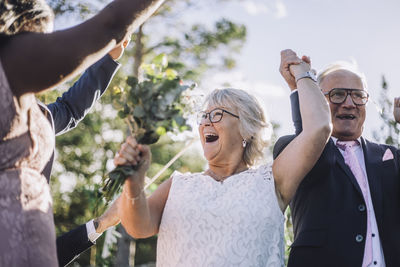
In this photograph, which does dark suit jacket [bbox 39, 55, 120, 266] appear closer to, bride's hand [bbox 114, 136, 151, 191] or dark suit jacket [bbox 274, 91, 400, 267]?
bride's hand [bbox 114, 136, 151, 191]

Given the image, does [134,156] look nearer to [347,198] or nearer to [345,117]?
[347,198]

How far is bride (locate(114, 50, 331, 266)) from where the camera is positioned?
2838 millimetres

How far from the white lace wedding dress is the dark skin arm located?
1.33 meters

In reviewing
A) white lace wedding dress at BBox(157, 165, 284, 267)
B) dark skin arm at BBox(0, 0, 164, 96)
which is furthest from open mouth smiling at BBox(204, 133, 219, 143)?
dark skin arm at BBox(0, 0, 164, 96)

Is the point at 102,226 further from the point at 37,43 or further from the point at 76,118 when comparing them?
the point at 37,43

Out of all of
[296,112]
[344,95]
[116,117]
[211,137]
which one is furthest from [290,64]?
[116,117]

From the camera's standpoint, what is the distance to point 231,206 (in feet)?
9.69

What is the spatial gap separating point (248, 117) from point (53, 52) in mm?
1771

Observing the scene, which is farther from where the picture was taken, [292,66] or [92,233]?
[292,66]

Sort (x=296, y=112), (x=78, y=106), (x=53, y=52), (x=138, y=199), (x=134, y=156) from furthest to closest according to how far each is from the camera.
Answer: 1. (x=296, y=112)
2. (x=78, y=106)
3. (x=138, y=199)
4. (x=134, y=156)
5. (x=53, y=52)

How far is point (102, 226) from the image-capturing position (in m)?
2.99

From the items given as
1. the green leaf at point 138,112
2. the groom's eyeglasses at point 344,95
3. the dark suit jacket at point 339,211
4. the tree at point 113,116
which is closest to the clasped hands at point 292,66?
the dark suit jacket at point 339,211

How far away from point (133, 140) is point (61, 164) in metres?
15.4

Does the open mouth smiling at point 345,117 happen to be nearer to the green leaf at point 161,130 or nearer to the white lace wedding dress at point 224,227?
the white lace wedding dress at point 224,227
